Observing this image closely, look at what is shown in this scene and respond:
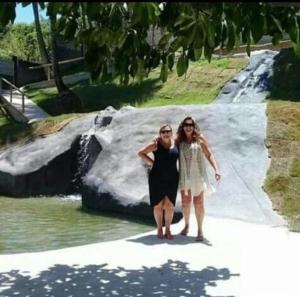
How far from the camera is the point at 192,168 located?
867 cm

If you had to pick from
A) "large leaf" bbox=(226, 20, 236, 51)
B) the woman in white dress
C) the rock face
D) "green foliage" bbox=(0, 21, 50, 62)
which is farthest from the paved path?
"green foliage" bbox=(0, 21, 50, 62)

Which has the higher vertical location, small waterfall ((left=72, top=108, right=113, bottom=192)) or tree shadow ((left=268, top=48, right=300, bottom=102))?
tree shadow ((left=268, top=48, right=300, bottom=102))

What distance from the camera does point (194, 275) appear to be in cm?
691

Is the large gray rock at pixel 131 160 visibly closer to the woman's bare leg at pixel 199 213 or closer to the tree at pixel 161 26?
the woman's bare leg at pixel 199 213

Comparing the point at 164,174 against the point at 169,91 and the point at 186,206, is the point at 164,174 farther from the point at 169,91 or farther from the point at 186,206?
the point at 169,91

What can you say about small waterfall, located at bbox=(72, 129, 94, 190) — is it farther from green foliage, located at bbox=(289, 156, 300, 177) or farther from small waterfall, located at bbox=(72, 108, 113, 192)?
green foliage, located at bbox=(289, 156, 300, 177)

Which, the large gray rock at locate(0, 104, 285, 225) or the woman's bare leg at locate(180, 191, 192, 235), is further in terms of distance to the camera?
the large gray rock at locate(0, 104, 285, 225)

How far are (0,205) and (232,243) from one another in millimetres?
7037

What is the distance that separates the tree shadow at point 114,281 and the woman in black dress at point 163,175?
138cm

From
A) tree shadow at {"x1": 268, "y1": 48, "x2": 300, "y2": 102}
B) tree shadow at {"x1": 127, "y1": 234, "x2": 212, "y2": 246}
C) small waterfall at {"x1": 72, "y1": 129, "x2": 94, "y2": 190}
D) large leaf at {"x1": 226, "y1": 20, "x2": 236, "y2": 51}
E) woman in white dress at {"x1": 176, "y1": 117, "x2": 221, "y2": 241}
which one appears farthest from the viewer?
tree shadow at {"x1": 268, "y1": 48, "x2": 300, "y2": 102}

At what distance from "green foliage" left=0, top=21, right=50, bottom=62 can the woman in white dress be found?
35429 millimetres

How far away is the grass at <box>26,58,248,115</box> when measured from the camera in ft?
79.3

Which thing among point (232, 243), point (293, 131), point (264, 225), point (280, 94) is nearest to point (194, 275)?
point (232, 243)

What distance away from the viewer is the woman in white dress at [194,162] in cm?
862
